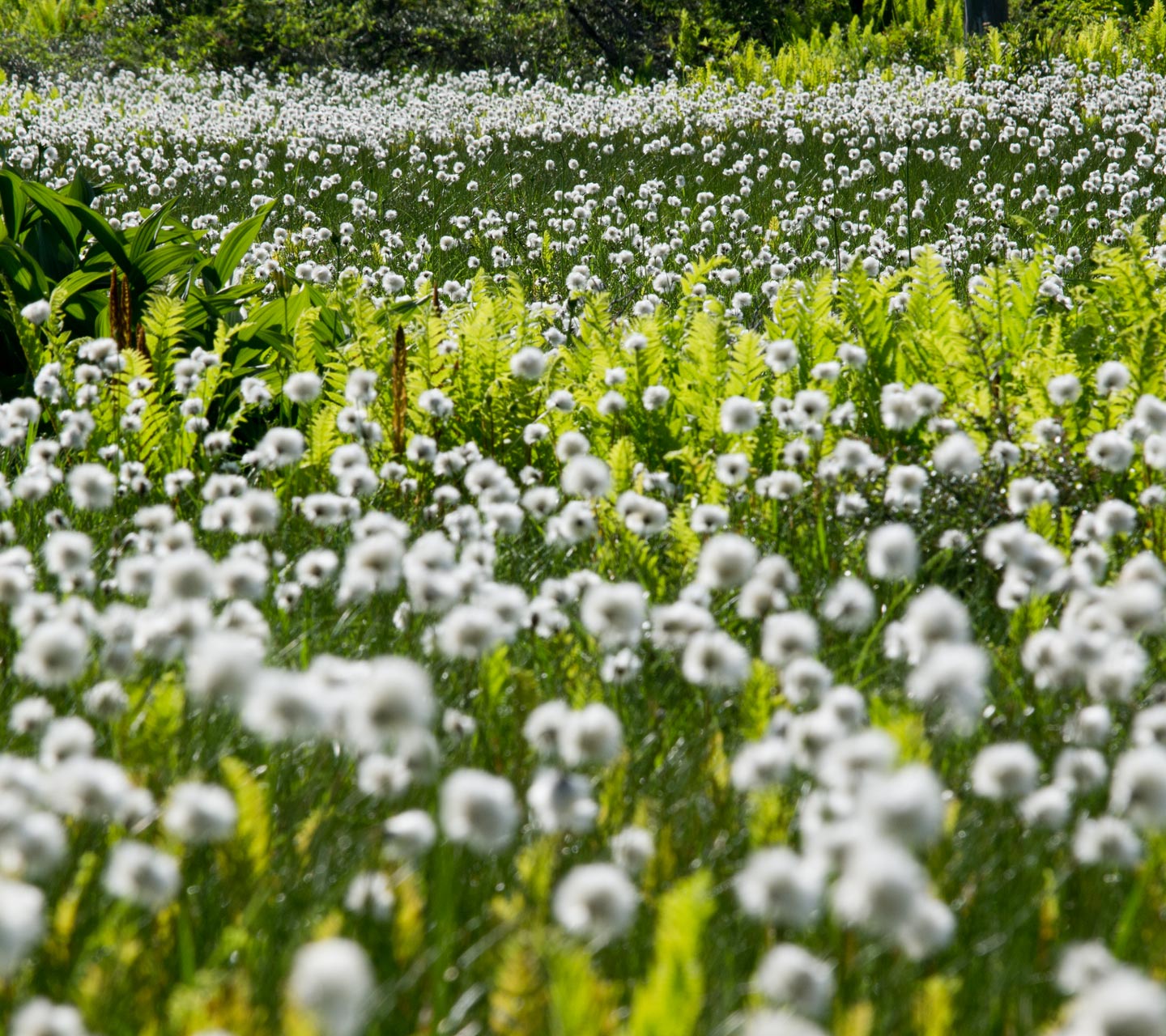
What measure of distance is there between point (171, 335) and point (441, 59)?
22895 mm

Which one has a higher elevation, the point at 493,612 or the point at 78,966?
the point at 493,612

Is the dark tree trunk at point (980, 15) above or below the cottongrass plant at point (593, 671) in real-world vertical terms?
above

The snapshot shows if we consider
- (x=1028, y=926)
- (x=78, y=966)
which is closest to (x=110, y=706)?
(x=78, y=966)

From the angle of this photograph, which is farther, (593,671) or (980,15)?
(980,15)

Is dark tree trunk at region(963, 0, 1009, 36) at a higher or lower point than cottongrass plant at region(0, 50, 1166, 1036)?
higher

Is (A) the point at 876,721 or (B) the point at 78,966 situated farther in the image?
(A) the point at 876,721

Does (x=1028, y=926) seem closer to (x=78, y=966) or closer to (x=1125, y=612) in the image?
(x=1125, y=612)

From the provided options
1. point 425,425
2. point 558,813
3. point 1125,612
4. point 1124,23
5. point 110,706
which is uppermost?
point 1124,23

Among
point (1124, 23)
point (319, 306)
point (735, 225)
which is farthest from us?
point (1124, 23)

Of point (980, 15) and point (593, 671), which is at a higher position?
point (980, 15)

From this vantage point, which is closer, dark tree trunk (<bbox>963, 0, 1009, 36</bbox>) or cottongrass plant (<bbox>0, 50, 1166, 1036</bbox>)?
cottongrass plant (<bbox>0, 50, 1166, 1036</bbox>)

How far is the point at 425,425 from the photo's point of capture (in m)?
4.38

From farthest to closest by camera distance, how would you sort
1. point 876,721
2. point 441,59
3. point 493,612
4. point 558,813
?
point 441,59 → point 876,721 → point 493,612 → point 558,813

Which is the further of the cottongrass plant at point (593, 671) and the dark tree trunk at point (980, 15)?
the dark tree trunk at point (980, 15)
